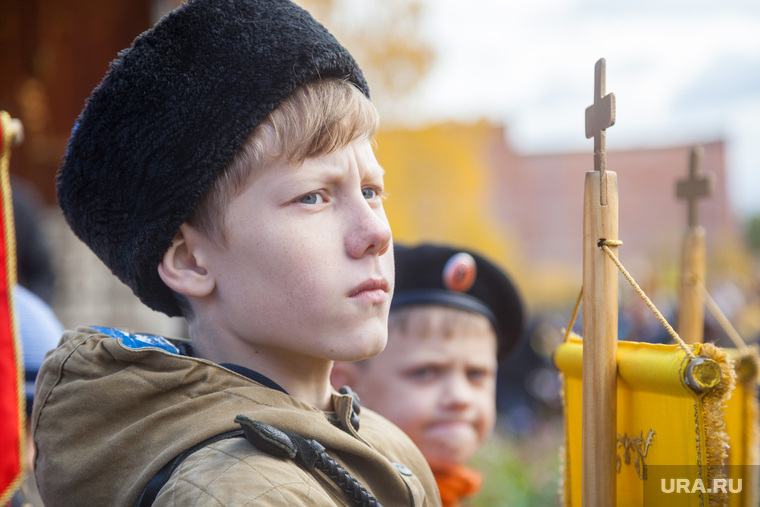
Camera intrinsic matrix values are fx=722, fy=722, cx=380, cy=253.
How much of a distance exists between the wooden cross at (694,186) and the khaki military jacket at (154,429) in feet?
4.07

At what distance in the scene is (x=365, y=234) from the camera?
4.16ft

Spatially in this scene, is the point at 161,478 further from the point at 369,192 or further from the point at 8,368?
the point at 8,368

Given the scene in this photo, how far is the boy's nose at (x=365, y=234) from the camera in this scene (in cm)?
126

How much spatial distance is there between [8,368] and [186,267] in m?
0.80

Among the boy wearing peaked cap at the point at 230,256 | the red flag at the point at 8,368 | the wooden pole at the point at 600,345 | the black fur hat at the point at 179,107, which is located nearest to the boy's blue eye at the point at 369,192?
the boy wearing peaked cap at the point at 230,256

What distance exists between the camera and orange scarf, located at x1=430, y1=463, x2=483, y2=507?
245cm

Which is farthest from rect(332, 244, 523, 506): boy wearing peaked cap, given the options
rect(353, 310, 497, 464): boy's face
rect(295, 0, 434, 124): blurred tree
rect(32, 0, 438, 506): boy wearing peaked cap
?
rect(295, 0, 434, 124): blurred tree

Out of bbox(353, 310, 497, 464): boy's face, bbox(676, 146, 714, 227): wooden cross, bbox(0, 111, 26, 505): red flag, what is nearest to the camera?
bbox(0, 111, 26, 505): red flag

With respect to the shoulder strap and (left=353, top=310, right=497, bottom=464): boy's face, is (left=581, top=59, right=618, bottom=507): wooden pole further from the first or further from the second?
(left=353, top=310, right=497, bottom=464): boy's face

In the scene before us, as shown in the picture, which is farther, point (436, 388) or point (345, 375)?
point (345, 375)

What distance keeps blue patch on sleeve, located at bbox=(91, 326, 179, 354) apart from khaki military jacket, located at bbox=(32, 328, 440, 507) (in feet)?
0.08

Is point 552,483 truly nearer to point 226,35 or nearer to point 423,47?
point 226,35

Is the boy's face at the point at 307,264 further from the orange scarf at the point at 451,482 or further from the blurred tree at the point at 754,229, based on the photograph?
the blurred tree at the point at 754,229

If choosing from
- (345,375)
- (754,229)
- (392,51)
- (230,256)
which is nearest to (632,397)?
(230,256)
